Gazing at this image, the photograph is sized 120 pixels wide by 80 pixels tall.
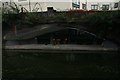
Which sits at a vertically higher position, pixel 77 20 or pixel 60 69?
pixel 77 20

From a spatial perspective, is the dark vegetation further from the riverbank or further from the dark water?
the dark water

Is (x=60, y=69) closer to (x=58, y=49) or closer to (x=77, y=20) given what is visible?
(x=58, y=49)

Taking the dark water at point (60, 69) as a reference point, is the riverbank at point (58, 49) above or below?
above

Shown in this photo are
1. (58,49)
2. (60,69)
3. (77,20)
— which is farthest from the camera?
(77,20)

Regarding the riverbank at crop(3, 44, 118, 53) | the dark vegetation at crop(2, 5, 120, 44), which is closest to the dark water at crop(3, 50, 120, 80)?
the riverbank at crop(3, 44, 118, 53)

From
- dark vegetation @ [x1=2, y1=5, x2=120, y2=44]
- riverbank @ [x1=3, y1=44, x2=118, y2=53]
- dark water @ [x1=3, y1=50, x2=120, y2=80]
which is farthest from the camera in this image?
dark vegetation @ [x1=2, y1=5, x2=120, y2=44]

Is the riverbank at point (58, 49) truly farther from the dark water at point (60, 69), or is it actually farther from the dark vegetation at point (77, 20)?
the dark vegetation at point (77, 20)

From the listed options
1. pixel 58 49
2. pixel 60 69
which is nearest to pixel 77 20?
pixel 58 49

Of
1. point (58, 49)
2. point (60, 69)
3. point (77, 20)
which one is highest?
point (77, 20)

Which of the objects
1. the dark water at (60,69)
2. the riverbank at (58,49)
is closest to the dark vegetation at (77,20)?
the riverbank at (58,49)

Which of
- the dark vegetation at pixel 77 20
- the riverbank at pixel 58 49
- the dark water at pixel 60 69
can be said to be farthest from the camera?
the dark vegetation at pixel 77 20

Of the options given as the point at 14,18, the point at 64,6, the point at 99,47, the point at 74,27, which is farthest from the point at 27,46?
the point at 64,6

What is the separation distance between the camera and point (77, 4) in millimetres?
16938

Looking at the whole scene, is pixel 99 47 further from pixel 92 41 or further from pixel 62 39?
pixel 62 39
